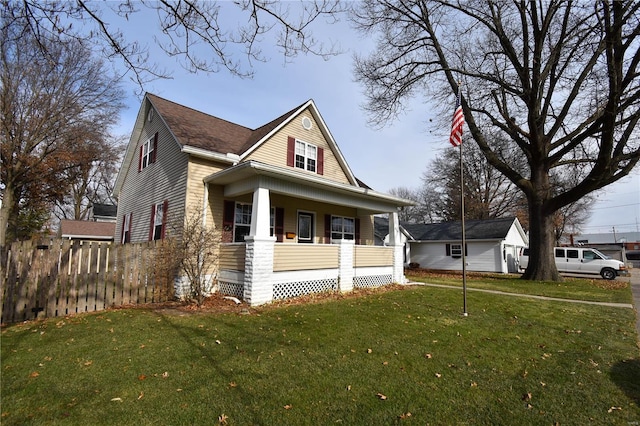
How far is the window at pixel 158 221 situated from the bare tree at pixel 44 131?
34.2 ft

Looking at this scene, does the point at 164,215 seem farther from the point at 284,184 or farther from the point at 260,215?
the point at 284,184

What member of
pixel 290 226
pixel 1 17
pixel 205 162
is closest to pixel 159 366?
pixel 1 17

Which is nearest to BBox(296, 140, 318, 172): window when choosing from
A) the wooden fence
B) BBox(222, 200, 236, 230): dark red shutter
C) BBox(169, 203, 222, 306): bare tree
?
BBox(222, 200, 236, 230): dark red shutter

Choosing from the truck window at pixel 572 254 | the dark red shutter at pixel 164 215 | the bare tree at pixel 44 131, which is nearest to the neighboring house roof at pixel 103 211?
the bare tree at pixel 44 131

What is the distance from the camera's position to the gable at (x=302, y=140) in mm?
12578

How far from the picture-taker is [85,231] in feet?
91.6

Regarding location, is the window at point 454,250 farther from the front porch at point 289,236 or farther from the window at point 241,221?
the window at point 241,221

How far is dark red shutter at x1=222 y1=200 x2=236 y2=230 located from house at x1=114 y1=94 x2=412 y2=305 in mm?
36

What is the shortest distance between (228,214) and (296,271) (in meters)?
3.38

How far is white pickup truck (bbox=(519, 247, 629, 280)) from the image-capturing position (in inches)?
790

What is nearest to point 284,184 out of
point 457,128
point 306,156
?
point 306,156

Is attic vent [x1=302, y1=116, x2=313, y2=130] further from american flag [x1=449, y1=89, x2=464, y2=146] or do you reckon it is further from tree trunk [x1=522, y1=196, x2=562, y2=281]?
tree trunk [x1=522, y1=196, x2=562, y2=281]

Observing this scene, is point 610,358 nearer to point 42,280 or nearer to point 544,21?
point 42,280

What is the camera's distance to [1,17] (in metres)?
4.28
